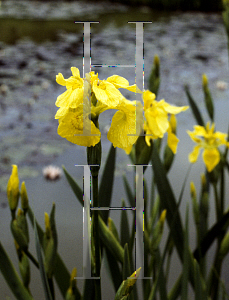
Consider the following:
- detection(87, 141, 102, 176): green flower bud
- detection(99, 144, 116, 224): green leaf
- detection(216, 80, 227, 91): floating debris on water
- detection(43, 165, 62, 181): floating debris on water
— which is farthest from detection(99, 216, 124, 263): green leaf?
detection(216, 80, 227, 91): floating debris on water

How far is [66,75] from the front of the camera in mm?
2553

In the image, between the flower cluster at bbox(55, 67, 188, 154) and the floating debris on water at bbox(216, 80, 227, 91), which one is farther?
the floating debris on water at bbox(216, 80, 227, 91)

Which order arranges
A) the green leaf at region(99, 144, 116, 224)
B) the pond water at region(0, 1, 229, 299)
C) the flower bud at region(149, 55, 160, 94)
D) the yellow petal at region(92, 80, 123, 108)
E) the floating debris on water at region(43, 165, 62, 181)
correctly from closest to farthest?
the yellow petal at region(92, 80, 123, 108), the green leaf at region(99, 144, 116, 224), the flower bud at region(149, 55, 160, 94), the pond water at region(0, 1, 229, 299), the floating debris on water at region(43, 165, 62, 181)

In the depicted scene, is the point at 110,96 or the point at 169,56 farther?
the point at 169,56

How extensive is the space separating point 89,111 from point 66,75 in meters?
2.37

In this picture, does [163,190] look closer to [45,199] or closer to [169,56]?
[45,199]

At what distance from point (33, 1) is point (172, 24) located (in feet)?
9.66

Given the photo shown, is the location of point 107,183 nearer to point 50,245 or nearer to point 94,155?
point 50,245

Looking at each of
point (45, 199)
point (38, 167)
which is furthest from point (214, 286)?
point (38, 167)

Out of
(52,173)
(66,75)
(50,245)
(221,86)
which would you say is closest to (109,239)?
(50,245)

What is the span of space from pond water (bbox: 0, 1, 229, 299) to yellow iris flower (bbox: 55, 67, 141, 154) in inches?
7.1

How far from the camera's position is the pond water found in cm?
133

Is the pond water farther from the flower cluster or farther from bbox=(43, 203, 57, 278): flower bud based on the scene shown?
the flower cluster

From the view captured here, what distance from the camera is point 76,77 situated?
302mm
